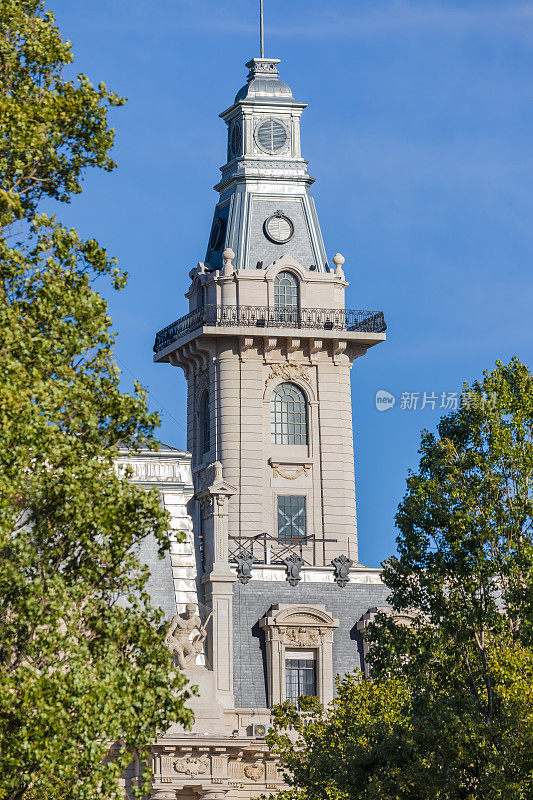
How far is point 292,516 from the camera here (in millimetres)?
85062

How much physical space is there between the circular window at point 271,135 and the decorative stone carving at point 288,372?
12.2m

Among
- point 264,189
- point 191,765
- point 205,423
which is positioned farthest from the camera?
point 264,189

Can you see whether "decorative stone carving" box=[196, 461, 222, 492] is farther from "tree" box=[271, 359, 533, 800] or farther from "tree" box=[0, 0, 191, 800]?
"tree" box=[0, 0, 191, 800]

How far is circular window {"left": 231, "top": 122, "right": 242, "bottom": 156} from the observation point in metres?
92.9

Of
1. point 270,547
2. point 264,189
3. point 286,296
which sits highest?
point 264,189

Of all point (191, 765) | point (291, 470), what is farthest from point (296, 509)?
point (191, 765)

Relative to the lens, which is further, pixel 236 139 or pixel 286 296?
pixel 236 139

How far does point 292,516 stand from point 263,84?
23.6 metres

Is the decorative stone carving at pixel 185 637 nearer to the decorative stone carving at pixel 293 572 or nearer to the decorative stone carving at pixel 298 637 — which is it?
the decorative stone carving at pixel 298 637

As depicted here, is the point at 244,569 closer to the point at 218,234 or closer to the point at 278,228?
the point at 278,228

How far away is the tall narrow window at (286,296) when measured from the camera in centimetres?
8731

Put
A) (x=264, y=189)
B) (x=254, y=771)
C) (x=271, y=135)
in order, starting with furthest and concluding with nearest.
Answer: (x=271, y=135) → (x=264, y=189) → (x=254, y=771)

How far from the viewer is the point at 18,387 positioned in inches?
1260

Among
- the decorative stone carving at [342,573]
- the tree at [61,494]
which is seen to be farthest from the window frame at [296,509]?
the tree at [61,494]
